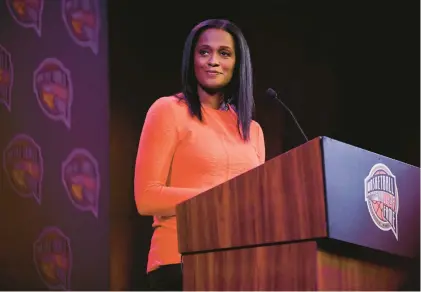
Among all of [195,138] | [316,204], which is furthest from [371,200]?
[195,138]

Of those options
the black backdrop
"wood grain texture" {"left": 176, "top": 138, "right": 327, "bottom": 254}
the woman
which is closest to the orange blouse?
the woman

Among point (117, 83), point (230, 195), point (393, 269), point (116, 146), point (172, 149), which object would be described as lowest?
point (393, 269)

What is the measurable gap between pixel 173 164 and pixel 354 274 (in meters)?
0.68

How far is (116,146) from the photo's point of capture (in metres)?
3.37

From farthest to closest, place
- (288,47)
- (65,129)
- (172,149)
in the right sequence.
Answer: (65,129), (288,47), (172,149)

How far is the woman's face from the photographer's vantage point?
6.35 ft

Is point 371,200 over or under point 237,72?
under

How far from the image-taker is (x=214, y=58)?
193 centimetres

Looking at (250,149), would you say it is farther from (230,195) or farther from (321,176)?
(321,176)

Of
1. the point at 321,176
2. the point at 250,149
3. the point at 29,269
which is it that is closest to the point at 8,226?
the point at 29,269

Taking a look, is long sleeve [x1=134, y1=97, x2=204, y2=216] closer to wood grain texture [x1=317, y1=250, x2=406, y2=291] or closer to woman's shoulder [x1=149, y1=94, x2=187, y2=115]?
woman's shoulder [x1=149, y1=94, x2=187, y2=115]

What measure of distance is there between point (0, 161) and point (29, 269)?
2.03 ft

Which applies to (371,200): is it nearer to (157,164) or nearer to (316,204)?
(316,204)

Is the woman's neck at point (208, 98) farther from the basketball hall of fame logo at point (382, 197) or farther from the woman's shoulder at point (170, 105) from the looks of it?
the basketball hall of fame logo at point (382, 197)
